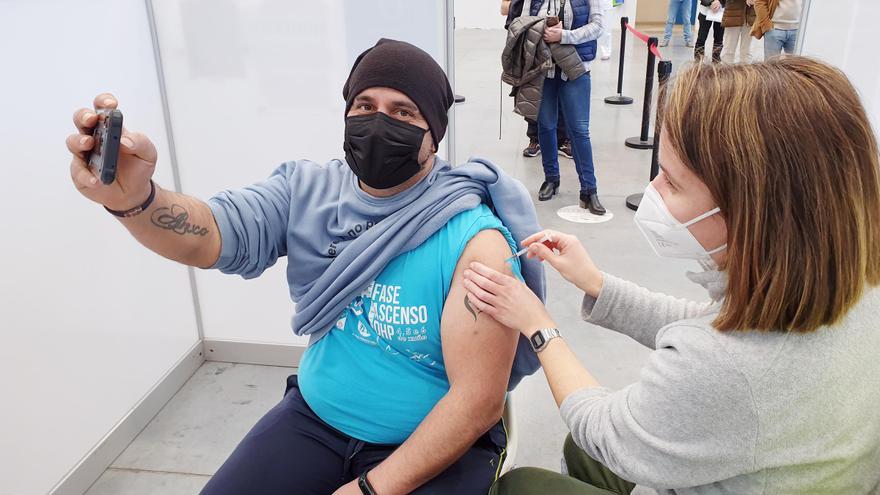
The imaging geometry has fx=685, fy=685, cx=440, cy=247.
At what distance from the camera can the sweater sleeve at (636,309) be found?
1450 mm

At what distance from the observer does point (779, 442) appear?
998 millimetres

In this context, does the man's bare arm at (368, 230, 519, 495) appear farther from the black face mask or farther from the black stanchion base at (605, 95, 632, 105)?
the black stanchion base at (605, 95, 632, 105)

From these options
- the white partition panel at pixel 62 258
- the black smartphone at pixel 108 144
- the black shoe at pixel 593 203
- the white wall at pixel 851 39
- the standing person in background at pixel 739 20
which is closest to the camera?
the black smartphone at pixel 108 144

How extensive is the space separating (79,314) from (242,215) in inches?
37.2

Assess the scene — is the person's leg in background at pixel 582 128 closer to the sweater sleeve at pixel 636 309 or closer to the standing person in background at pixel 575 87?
the standing person in background at pixel 575 87

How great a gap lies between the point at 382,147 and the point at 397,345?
436 millimetres

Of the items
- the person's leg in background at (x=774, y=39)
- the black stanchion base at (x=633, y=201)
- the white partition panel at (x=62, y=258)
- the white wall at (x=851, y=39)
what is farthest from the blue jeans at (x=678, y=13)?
the white partition panel at (x=62, y=258)

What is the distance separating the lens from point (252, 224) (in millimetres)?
1566

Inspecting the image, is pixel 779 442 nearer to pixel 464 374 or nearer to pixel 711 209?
pixel 711 209

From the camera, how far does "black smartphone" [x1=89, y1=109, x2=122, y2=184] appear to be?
3.64 feet

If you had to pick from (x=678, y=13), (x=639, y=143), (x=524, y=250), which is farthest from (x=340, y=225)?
(x=678, y=13)

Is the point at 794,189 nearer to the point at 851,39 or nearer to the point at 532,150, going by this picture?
the point at 851,39

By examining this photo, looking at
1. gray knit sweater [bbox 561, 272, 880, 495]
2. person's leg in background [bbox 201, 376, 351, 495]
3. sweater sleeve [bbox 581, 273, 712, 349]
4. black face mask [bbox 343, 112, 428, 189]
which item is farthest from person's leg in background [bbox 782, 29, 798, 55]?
person's leg in background [bbox 201, 376, 351, 495]

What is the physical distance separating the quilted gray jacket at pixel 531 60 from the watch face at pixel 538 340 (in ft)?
10.4
